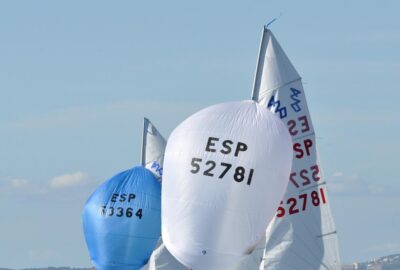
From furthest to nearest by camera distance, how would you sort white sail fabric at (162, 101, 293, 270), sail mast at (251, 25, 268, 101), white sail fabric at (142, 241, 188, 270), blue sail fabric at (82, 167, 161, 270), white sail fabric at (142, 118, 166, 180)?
white sail fabric at (142, 118, 166, 180)
white sail fabric at (142, 241, 188, 270)
blue sail fabric at (82, 167, 161, 270)
sail mast at (251, 25, 268, 101)
white sail fabric at (162, 101, 293, 270)

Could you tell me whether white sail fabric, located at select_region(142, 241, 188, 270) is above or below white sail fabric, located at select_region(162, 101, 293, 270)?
below

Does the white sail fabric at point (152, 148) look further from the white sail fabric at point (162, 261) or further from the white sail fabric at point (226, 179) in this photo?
the white sail fabric at point (226, 179)

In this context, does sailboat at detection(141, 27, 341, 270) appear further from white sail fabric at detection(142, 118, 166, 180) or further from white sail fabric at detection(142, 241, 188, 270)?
white sail fabric at detection(142, 118, 166, 180)

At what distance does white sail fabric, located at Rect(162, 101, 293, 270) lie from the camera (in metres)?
43.1

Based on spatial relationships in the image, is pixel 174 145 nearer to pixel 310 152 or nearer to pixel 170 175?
pixel 170 175

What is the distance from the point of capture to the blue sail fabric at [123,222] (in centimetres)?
5762

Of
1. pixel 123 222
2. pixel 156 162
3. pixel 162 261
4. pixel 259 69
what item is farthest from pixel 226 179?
pixel 156 162

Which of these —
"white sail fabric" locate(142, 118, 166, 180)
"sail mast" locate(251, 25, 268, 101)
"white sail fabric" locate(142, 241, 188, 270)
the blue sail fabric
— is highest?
"sail mast" locate(251, 25, 268, 101)

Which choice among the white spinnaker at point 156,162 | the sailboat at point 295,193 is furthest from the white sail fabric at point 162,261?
the sailboat at point 295,193

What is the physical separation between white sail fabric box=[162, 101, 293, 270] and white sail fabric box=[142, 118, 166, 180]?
17149mm

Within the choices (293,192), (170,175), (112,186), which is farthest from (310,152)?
(112,186)

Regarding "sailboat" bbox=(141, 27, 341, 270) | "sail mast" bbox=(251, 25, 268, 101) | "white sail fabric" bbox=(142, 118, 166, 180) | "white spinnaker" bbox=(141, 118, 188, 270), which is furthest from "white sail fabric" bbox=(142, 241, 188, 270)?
"sail mast" bbox=(251, 25, 268, 101)

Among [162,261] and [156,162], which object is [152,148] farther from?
[162,261]

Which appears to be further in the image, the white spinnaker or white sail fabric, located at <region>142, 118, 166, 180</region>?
white sail fabric, located at <region>142, 118, 166, 180</region>
